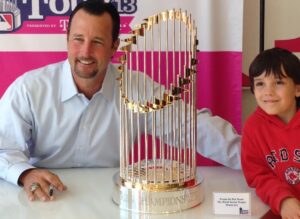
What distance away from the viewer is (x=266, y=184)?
1.03m

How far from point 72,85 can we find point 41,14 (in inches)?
17.3

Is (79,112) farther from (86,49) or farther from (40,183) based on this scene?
(40,183)

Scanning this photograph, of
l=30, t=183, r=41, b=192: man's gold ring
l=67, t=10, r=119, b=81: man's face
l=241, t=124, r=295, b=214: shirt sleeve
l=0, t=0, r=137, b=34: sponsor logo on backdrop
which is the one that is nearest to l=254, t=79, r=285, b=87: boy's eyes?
l=241, t=124, r=295, b=214: shirt sleeve

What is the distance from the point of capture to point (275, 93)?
1.05m

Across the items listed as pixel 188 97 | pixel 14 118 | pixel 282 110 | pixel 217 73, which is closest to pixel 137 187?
pixel 188 97

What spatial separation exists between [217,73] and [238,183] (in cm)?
57

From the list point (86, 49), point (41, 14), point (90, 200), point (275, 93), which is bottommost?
point (90, 200)

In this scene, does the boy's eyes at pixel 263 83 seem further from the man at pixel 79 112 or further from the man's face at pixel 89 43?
the man's face at pixel 89 43

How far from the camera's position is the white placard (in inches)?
38.2

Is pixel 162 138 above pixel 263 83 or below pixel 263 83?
below

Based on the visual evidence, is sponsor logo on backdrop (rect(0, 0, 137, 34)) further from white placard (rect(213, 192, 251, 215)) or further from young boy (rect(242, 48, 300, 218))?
white placard (rect(213, 192, 251, 215))

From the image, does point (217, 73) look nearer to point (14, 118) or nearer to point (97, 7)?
point (97, 7)

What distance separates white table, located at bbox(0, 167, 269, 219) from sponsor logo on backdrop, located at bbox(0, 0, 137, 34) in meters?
0.59

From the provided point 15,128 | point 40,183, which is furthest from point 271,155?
point 15,128
